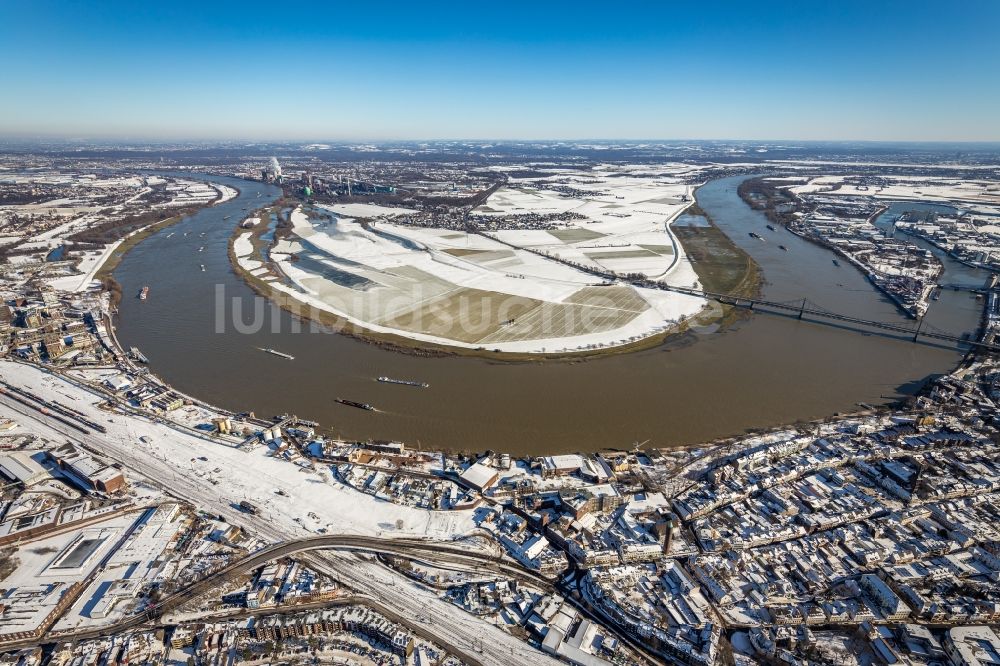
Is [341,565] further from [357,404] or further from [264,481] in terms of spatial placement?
[357,404]

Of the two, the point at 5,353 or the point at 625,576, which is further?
the point at 5,353

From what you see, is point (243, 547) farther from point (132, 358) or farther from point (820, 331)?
point (820, 331)

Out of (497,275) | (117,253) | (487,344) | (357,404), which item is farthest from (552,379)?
(117,253)

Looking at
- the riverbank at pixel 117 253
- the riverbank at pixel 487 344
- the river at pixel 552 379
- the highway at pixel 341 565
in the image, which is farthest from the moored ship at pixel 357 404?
the riverbank at pixel 117 253

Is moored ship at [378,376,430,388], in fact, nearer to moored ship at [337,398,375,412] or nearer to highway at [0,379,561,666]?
moored ship at [337,398,375,412]

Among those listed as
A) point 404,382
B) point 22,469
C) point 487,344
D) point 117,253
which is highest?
Answer: point 117,253

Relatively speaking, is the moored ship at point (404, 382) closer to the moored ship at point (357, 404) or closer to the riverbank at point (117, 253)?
the moored ship at point (357, 404)

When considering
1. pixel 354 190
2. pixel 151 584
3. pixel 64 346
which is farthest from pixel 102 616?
pixel 354 190
